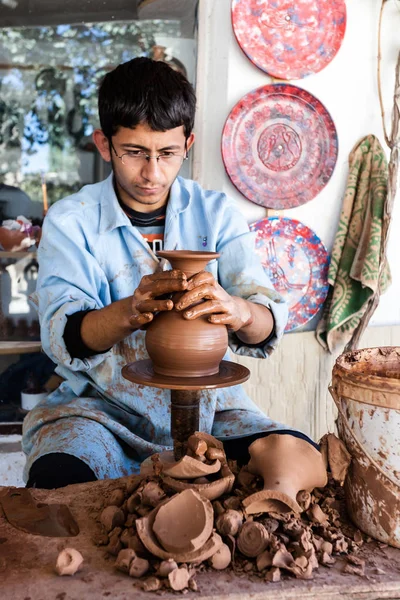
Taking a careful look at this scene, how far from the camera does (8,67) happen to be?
412cm

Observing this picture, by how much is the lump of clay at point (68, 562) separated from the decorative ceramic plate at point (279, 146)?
247cm

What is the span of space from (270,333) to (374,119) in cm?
196

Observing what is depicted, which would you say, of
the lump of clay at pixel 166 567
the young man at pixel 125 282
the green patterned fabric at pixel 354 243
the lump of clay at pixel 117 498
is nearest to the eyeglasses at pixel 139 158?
the young man at pixel 125 282

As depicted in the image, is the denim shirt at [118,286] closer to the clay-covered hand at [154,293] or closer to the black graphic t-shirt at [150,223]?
the black graphic t-shirt at [150,223]

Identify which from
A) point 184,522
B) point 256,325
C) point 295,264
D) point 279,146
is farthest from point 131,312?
point 279,146

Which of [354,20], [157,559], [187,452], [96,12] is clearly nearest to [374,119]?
[354,20]

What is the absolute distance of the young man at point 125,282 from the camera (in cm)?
205

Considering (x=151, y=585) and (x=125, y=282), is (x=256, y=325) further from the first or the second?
(x=151, y=585)

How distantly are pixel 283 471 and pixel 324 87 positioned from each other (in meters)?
2.65

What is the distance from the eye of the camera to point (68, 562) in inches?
52.0

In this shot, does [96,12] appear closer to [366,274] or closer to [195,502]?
[366,274]

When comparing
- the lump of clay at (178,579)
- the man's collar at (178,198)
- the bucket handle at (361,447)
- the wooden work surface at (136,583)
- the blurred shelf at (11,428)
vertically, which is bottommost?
the blurred shelf at (11,428)

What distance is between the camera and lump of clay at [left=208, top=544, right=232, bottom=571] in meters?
1.33

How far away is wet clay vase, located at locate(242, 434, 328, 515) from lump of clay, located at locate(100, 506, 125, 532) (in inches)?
12.0
